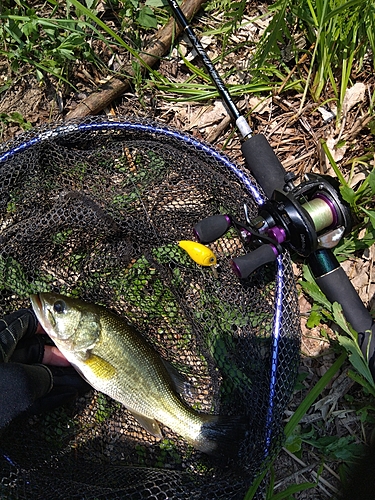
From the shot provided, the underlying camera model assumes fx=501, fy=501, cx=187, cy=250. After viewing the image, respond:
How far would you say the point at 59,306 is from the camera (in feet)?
9.11

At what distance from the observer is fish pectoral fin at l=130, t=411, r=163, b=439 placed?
2.92 meters

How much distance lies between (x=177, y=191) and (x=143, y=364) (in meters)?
1.09

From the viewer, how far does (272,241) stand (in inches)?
110

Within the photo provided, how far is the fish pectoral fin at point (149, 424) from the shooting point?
2.92 m

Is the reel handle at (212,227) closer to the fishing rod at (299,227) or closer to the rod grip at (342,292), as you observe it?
the fishing rod at (299,227)

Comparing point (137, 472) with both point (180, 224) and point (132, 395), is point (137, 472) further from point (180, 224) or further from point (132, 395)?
point (180, 224)

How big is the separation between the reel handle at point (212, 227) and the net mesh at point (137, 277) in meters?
0.13

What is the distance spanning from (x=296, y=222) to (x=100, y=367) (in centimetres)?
137

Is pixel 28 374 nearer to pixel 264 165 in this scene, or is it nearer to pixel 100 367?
pixel 100 367

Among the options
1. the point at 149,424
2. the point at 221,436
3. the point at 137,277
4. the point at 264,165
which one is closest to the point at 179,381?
the point at 149,424

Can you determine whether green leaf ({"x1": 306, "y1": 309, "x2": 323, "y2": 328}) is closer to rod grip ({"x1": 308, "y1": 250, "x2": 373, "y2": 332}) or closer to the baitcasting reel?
rod grip ({"x1": 308, "y1": 250, "x2": 373, "y2": 332})

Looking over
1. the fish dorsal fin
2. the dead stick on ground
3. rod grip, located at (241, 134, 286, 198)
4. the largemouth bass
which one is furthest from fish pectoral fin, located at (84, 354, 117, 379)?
the dead stick on ground

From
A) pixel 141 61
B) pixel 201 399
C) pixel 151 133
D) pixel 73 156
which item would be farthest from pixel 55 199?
pixel 201 399

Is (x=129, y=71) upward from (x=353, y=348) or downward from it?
upward
